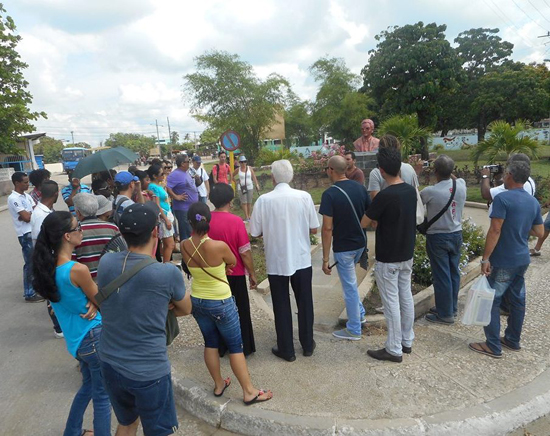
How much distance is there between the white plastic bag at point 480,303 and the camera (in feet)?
11.0

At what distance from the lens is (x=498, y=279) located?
3422mm

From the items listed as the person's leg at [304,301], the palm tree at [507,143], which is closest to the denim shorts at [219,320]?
the person's leg at [304,301]

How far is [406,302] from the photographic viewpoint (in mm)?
3420

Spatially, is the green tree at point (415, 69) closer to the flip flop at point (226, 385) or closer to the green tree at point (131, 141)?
the flip flop at point (226, 385)

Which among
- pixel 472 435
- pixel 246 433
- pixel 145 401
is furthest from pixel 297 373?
pixel 145 401

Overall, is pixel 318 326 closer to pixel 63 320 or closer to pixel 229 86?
pixel 63 320

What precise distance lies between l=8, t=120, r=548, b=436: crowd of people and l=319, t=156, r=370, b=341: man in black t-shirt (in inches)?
0.5

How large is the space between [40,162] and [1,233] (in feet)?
88.3

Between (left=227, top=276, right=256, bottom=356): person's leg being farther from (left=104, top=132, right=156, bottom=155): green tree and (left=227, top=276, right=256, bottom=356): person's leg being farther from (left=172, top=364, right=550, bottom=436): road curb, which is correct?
(left=104, top=132, right=156, bottom=155): green tree

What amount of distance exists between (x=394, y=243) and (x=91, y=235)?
2598 millimetres

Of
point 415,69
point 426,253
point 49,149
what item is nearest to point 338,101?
point 415,69

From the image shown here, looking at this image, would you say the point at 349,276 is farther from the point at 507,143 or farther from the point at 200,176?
the point at 507,143

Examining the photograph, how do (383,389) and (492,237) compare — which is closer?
(383,389)

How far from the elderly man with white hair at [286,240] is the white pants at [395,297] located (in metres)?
0.66
